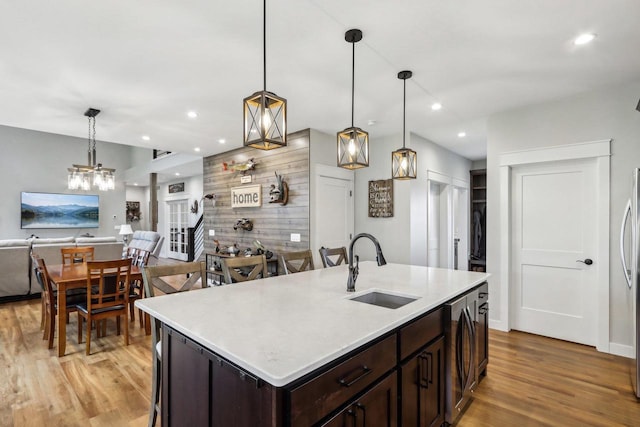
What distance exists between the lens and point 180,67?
280 cm

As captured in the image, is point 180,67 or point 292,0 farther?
point 180,67

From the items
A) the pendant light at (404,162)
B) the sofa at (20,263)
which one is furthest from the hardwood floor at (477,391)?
the sofa at (20,263)

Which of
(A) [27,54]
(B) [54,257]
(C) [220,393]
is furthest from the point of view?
(B) [54,257]

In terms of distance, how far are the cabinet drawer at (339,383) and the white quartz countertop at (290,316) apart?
0.24 feet

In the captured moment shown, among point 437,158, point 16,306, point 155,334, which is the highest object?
point 437,158

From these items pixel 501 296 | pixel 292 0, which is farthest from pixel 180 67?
pixel 501 296

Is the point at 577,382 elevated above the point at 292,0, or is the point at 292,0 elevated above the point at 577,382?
the point at 292,0

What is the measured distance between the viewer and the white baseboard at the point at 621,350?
124 inches

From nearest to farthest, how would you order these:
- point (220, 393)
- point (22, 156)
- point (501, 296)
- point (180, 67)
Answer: point (220, 393)
point (180, 67)
point (501, 296)
point (22, 156)

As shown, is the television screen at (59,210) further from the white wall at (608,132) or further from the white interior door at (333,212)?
the white wall at (608,132)

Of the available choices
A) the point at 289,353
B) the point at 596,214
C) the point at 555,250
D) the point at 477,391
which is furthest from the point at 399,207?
the point at 289,353

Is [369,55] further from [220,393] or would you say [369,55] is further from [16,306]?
[16,306]

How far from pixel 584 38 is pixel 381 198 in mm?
3075

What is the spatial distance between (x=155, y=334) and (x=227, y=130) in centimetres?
348
